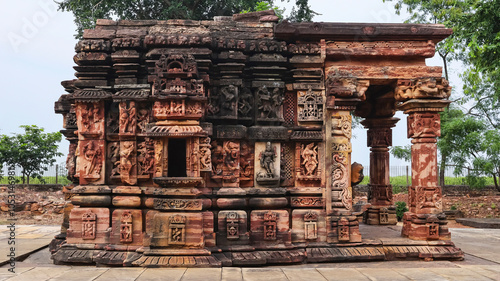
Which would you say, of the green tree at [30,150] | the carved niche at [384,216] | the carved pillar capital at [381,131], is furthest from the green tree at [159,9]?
the carved niche at [384,216]

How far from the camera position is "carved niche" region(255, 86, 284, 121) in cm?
798

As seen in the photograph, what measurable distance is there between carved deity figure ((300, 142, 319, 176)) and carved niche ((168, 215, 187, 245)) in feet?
7.81

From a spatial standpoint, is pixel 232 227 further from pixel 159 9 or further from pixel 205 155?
pixel 159 9

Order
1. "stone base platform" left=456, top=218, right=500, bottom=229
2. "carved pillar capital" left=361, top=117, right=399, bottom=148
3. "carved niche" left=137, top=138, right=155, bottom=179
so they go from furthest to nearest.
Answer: "stone base platform" left=456, top=218, right=500, bottom=229, "carved pillar capital" left=361, top=117, right=399, bottom=148, "carved niche" left=137, top=138, right=155, bottom=179

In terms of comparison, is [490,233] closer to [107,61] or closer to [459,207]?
[459,207]

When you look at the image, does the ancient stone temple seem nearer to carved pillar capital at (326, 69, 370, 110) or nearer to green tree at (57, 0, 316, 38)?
carved pillar capital at (326, 69, 370, 110)

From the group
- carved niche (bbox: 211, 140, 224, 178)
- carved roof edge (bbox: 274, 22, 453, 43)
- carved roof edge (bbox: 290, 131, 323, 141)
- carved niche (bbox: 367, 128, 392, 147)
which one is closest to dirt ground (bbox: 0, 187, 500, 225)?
carved niche (bbox: 367, 128, 392, 147)

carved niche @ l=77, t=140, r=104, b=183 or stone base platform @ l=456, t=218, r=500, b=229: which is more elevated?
carved niche @ l=77, t=140, r=104, b=183

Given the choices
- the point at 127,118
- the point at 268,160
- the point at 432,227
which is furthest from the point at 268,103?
the point at 432,227

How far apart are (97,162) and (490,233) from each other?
994 centimetres

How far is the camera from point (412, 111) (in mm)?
8250

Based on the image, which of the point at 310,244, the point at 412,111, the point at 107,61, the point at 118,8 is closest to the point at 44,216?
the point at 118,8

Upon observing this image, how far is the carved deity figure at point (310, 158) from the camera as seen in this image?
7.93 metres

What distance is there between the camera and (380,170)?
10883mm
